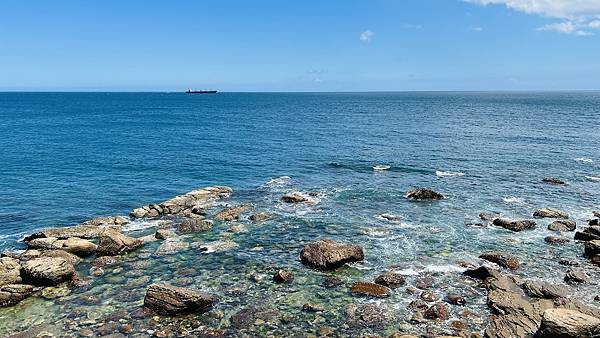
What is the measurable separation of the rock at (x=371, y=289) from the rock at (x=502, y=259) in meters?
10.0

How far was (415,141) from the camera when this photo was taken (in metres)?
96.9

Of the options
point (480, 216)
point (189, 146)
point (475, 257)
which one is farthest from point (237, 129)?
point (475, 257)

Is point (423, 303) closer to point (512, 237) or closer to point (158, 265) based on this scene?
point (512, 237)

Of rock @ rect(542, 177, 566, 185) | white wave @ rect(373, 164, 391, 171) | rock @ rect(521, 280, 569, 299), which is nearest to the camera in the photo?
rock @ rect(521, 280, 569, 299)

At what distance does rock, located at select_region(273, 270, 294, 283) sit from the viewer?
2989 cm

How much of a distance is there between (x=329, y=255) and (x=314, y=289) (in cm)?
405

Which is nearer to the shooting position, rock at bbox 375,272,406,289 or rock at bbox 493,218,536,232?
rock at bbox 375,272,406,289

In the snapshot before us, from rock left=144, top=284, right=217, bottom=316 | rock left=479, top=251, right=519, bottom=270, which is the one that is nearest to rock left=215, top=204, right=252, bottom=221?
rock left=144, top=284, right=217, bottom=316

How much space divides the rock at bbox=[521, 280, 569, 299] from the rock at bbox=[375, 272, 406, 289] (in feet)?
25.5

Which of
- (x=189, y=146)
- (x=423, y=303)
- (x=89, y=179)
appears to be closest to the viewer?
(x=423, y=303)

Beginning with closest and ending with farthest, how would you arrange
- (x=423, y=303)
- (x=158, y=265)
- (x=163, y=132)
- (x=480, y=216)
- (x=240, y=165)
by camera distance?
1. (x=423, y=303)
2. (x=158, y=265)
3. (x=480, y=216)
4. (x=240, y=165)
5. (x=163, y=132)

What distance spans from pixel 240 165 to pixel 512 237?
145ft

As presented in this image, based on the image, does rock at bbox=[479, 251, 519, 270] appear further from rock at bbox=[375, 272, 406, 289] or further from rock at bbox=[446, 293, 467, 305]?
rock at bbox=[375, 272, 406, 289]

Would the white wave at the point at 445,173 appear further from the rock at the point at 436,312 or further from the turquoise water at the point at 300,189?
the rock at the point at 436,312
